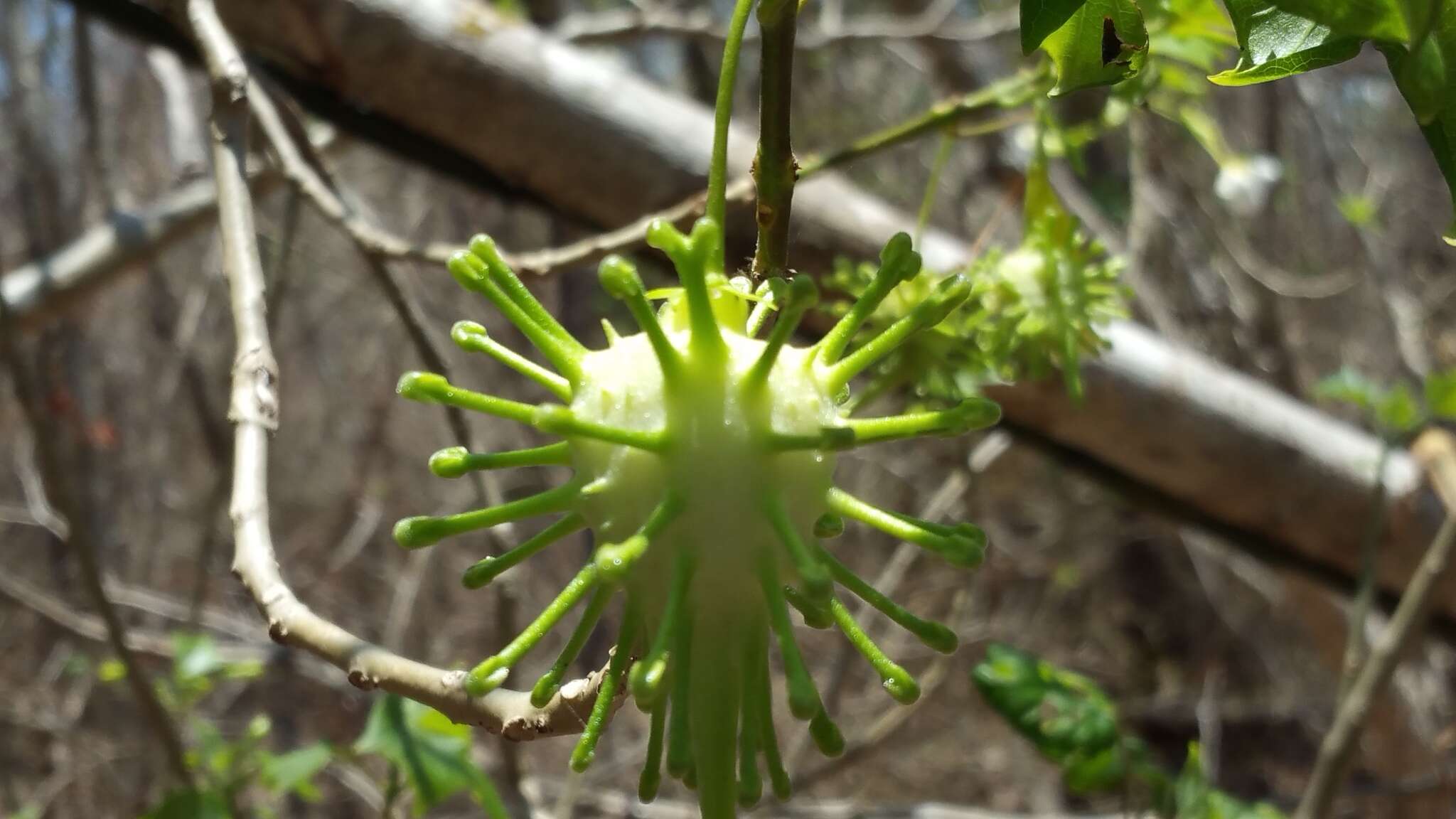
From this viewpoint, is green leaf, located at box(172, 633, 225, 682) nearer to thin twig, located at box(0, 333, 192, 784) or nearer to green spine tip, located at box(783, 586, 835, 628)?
thin twig, located at box(0, 333, 192, 784)

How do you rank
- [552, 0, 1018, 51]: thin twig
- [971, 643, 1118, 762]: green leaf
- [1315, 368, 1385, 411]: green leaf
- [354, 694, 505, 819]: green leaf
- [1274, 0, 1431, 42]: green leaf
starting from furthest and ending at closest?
[552, 0, 1018, 51]: thin twig, [1315, 368, 1385, 411]: green leaf, [971, 643, 1118, 762]: green leaf, [354, 694, 505, 819]: green leaf, [1274, 0, 1431, 42]: green leaf

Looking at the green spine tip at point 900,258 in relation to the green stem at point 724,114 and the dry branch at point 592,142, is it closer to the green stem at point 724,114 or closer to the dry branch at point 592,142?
the green stem at point 724,114

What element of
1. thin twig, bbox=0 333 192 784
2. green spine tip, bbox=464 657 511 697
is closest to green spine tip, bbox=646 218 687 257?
green spine tip, bbox=464 657 511 697

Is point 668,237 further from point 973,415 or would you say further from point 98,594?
point 98,594

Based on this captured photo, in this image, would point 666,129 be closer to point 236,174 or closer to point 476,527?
point 236,174

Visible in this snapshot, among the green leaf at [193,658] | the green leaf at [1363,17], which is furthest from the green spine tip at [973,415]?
the green leaf at [193,658]

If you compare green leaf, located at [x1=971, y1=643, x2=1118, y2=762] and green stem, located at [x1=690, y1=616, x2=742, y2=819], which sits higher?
green stem, located at [x1=690, y1=616, x2=742, y2=819]

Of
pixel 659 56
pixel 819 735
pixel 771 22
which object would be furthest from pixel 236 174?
pixel 659 56
